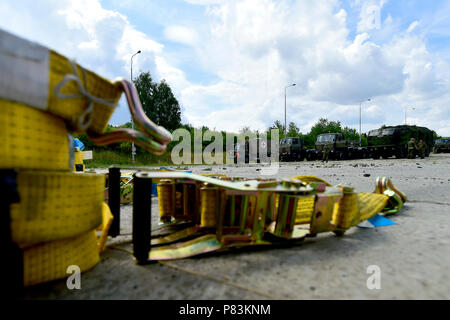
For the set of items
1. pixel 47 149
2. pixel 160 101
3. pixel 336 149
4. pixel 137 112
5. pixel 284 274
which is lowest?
pixel 284 274

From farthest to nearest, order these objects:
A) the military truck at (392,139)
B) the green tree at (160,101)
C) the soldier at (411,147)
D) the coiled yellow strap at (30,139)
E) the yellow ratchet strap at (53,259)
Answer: the green tree at (160,101) < the military truck at (392,139) < the soldier at (411,147) < the yellow ratchet strap at (53,259) < the coiled yellow strap at (30,139)

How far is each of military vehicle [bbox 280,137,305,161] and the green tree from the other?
23928 millimetres

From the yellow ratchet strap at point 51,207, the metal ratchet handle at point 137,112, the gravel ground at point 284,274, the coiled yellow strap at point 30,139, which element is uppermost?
the metal ratchet handle at point 137,112

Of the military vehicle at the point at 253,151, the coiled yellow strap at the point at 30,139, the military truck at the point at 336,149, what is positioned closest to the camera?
the coiled yellow strap at the point at 30,139

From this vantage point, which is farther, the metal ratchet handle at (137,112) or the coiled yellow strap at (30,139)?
the metal ratchet handle at (137,112)

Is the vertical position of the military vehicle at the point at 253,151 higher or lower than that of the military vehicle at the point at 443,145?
lower

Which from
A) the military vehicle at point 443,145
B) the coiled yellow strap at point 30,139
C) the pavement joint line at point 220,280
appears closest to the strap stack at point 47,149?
the coiled yellow strap at point 30,139

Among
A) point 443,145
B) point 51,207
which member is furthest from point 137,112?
point 443,145

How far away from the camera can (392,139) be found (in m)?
20.9

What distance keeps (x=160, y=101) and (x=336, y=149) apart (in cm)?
3066

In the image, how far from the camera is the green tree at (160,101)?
44.6 meters

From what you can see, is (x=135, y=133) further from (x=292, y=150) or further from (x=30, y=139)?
(x=292, y=150)

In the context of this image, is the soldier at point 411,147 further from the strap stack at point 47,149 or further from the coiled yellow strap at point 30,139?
the coiled yellow strap at point 30,139

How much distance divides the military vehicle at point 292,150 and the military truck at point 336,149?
92 centimetres
